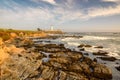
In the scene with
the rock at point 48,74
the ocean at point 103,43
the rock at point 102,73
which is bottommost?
the ocean at point 103,43

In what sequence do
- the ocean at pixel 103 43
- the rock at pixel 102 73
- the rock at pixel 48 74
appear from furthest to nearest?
the ocean at pixel 103 43 < the rock at pixel 102 73 < the rock at pixel 48 74

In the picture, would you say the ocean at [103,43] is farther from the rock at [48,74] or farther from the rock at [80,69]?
the rock at [48,74]

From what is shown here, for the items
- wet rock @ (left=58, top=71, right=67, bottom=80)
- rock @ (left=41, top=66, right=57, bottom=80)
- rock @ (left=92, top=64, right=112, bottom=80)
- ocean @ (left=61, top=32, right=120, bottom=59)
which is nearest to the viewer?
wet rock @ (left=58, top=71, right=67, bottom=80)

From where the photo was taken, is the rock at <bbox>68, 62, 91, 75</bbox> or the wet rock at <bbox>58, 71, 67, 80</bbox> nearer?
the wet rock at <bbox>58, 71, 67, 80</bbox>

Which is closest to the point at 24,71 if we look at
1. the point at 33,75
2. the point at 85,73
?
the point at 33,75

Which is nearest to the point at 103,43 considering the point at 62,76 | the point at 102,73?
the point at 102,73

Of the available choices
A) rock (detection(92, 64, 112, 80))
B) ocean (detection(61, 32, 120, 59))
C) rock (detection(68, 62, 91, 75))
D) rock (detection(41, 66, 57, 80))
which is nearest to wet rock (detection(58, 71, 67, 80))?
rock (detection(41, 66, 57, 80))

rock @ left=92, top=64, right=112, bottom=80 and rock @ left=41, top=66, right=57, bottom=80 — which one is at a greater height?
rock @ left=41, top=66, right=57, bottom=80

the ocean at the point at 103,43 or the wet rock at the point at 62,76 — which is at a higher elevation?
the wet rock at the point at 62,76

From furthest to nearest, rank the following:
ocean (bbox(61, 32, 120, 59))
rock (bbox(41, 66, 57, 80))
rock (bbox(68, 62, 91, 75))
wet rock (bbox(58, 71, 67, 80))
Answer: ocean (bbox(61, 32, 120, 59)), rock (bbox(68, 62, 91, 75)), rock (bbox(41, 66, 57, 80)), wet rock (bbox(58, 71, 67, 80))

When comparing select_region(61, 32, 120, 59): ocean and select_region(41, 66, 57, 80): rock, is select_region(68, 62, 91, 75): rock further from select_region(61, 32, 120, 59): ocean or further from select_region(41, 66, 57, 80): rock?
select_region(61, 32, 120, 59): ocean

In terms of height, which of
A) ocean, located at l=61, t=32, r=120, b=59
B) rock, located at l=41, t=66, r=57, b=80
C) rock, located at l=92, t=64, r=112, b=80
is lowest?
ocean, located at l=61, t=32, r=120, b=59

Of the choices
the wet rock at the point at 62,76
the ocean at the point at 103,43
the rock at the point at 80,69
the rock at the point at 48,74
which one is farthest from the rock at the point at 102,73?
the ocean at the point at 103,43

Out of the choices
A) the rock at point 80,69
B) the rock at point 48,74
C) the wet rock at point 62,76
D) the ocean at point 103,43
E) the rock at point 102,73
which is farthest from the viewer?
the ocean at point 103,43
